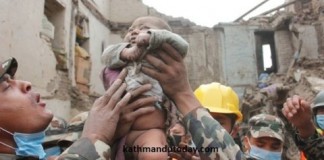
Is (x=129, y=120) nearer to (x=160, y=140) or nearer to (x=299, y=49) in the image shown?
(x=160, y=140)

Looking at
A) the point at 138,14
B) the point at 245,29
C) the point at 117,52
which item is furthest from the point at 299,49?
the point at 117,52

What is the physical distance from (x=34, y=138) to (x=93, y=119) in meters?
0.61

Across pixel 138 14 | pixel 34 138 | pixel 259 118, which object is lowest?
pixel 259 118

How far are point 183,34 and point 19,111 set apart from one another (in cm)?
1232

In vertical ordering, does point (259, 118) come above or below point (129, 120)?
below

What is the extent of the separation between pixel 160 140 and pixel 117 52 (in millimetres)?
527

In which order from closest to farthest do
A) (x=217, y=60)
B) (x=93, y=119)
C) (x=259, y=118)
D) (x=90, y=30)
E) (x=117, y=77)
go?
(x=93, y=119), (x=117, y=77), (x=259, y=118), (x=90, y=30), (x=217, y=60)

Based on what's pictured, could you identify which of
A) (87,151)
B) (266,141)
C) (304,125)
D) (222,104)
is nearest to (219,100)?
(222,104)

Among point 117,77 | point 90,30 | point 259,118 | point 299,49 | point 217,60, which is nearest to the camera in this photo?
point 117,77

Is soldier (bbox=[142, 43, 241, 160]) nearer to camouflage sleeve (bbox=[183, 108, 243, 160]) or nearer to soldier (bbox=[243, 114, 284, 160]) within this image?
Result: camouflage sleeve (bbox=[183, 108, 243, 160])

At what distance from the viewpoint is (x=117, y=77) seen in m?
1.60

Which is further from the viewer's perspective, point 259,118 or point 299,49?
point 299,49

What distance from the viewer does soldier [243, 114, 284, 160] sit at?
2.72m

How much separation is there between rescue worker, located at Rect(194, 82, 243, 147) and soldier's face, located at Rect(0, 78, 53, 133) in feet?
5.18
